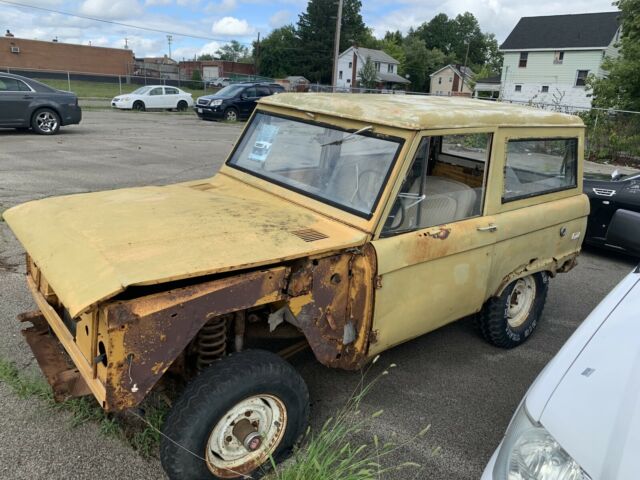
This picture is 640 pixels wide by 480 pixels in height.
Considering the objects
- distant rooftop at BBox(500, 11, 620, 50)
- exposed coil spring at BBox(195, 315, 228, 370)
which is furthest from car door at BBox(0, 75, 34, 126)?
distant rooftop at BBox(500, 11, 620, 50)

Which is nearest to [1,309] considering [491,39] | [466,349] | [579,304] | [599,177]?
[466,349]

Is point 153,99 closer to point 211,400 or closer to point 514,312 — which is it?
point 514,312

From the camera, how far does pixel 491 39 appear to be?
361ft

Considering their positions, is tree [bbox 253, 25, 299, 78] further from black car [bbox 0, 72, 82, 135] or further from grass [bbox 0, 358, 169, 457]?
grass [bbox 0, 358, 169, 457]

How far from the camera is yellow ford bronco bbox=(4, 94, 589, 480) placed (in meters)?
2.23

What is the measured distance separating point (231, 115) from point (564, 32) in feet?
115

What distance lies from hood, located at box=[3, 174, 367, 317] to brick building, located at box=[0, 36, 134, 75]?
58613 mm

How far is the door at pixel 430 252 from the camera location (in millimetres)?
2963

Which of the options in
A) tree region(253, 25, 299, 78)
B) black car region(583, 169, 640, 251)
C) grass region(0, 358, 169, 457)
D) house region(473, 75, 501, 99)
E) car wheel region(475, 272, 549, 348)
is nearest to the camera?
grass region(0, 358, 169, 457)

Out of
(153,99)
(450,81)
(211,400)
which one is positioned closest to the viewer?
(211,400)

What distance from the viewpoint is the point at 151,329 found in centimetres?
213

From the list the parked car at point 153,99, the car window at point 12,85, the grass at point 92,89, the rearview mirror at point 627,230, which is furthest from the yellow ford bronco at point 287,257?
the grass at point 92,89

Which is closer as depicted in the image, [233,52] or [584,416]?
[584,416]

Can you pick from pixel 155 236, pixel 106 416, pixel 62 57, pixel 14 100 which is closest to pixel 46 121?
pixel 14 100
